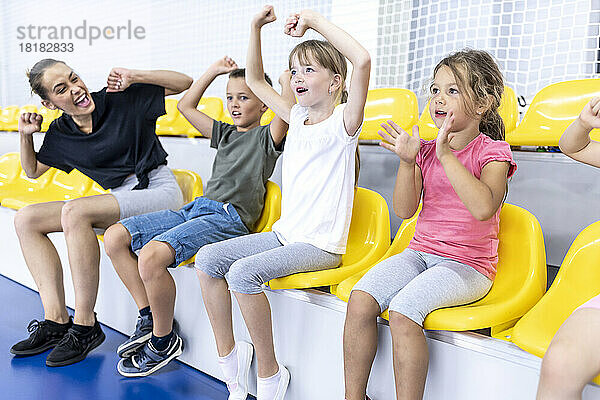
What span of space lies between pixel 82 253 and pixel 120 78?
0.68 m

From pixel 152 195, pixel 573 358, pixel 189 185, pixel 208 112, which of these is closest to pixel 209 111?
pixel 208 112

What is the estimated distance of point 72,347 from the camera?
Result: 6.63 ft

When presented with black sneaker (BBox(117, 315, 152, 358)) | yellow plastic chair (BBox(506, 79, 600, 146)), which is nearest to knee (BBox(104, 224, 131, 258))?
black sneaker (BBox(117, 315, 152, 358))

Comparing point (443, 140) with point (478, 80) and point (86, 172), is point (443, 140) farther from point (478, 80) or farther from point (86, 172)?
point (86, 172)

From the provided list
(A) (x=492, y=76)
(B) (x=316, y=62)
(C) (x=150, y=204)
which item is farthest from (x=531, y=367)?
(C) (x=150, y=204)

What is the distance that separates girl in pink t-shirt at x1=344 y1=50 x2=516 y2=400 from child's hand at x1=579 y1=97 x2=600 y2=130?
0.21 metres

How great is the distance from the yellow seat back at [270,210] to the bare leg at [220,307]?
0.36m

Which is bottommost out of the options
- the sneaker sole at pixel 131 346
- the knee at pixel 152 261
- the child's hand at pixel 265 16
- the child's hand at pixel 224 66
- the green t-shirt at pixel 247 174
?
the sneaker sole at pixel 131 346

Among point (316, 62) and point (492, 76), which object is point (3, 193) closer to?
point (316, 62)

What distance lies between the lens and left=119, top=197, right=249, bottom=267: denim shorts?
1855 millimetres

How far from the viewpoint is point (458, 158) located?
1535mm

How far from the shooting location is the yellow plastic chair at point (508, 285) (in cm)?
131

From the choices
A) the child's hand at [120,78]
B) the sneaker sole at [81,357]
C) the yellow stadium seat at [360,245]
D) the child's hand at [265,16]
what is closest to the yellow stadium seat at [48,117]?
the child's hand at [120,78]

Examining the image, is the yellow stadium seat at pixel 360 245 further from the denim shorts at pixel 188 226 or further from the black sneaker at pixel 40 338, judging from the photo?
the black sneaker at pixel 40 338
